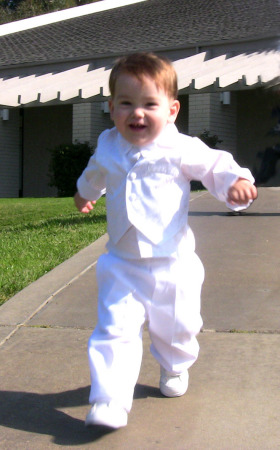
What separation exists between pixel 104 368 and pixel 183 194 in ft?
2.64

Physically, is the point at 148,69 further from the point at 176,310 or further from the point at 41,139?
the point at 41,139

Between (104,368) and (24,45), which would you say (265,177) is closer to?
(104,368)

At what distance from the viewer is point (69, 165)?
17250 millimetres

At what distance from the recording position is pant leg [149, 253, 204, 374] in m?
3.00

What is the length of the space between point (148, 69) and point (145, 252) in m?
0.75

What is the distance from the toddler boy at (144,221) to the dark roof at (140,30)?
12.0 m

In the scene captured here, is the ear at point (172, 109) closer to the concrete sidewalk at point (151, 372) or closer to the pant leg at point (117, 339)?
the pant leg at point (117, 339)

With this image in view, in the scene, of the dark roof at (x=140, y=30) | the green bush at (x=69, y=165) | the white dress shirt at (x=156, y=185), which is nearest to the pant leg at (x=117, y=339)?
the white dress shirt at (x=156, y=185)

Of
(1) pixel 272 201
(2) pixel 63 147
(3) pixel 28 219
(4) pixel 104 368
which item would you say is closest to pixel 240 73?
(1) pixel 272 201

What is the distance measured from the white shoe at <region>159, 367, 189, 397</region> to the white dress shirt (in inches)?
23.6

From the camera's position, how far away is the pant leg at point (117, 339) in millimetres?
2898

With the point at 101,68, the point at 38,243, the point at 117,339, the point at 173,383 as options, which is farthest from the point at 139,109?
the point at 101,68

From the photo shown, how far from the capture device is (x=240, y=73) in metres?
11.3

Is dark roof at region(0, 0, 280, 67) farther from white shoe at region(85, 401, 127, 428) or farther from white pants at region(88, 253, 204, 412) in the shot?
white shoe at region(85, 401, 127, 428)
